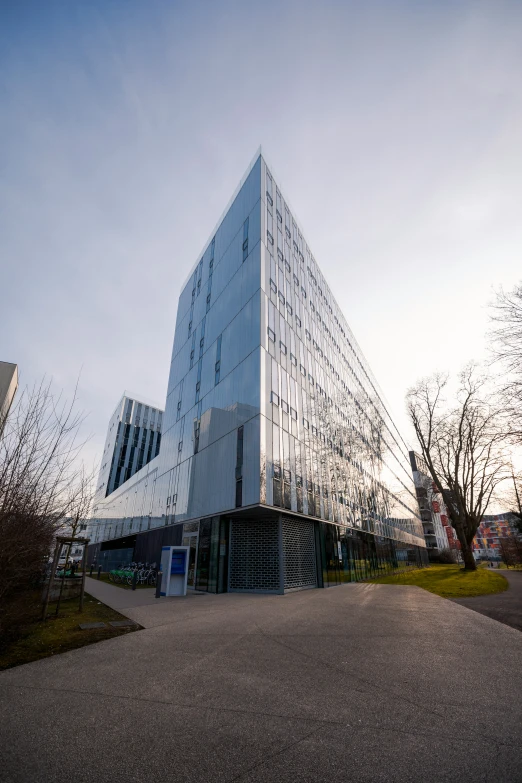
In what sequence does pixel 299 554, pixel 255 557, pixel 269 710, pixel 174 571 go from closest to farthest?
pixel 269 710, pixel 174 571, pixel 255 557, pixel 299 554

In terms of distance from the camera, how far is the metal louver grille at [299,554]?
17.3m

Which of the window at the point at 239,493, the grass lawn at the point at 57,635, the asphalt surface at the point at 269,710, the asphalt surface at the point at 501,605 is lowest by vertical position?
the asphalt surface at the point at 501,605

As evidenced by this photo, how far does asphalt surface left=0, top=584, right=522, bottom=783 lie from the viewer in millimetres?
3076

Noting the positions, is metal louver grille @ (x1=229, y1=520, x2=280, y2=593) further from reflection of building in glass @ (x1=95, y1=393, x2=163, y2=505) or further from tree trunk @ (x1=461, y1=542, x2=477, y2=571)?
reflection of building in glass @ (x1=95, y1=393, x2=163, y2=505)

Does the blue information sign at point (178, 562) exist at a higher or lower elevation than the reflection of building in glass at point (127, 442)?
lower

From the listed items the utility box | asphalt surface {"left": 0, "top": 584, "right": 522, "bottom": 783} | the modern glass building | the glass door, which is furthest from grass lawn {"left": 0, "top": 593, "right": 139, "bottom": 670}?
the glass door

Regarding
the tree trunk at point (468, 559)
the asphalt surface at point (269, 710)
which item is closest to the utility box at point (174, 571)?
the asphalt surface at point (269, 710)

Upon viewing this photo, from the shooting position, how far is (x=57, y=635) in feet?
25.9

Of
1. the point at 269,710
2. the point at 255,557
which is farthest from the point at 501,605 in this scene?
the point at 269,710

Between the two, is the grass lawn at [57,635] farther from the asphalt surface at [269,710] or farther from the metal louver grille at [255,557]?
the metal louver grille at [255,557]

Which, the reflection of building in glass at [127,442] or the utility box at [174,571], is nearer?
the utility box at [174,571]

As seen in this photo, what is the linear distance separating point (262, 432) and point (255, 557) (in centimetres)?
639

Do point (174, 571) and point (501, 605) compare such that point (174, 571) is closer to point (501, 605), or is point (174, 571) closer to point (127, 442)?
point (501, 605)

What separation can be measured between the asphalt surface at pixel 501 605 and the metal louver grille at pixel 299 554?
23.7 feet
